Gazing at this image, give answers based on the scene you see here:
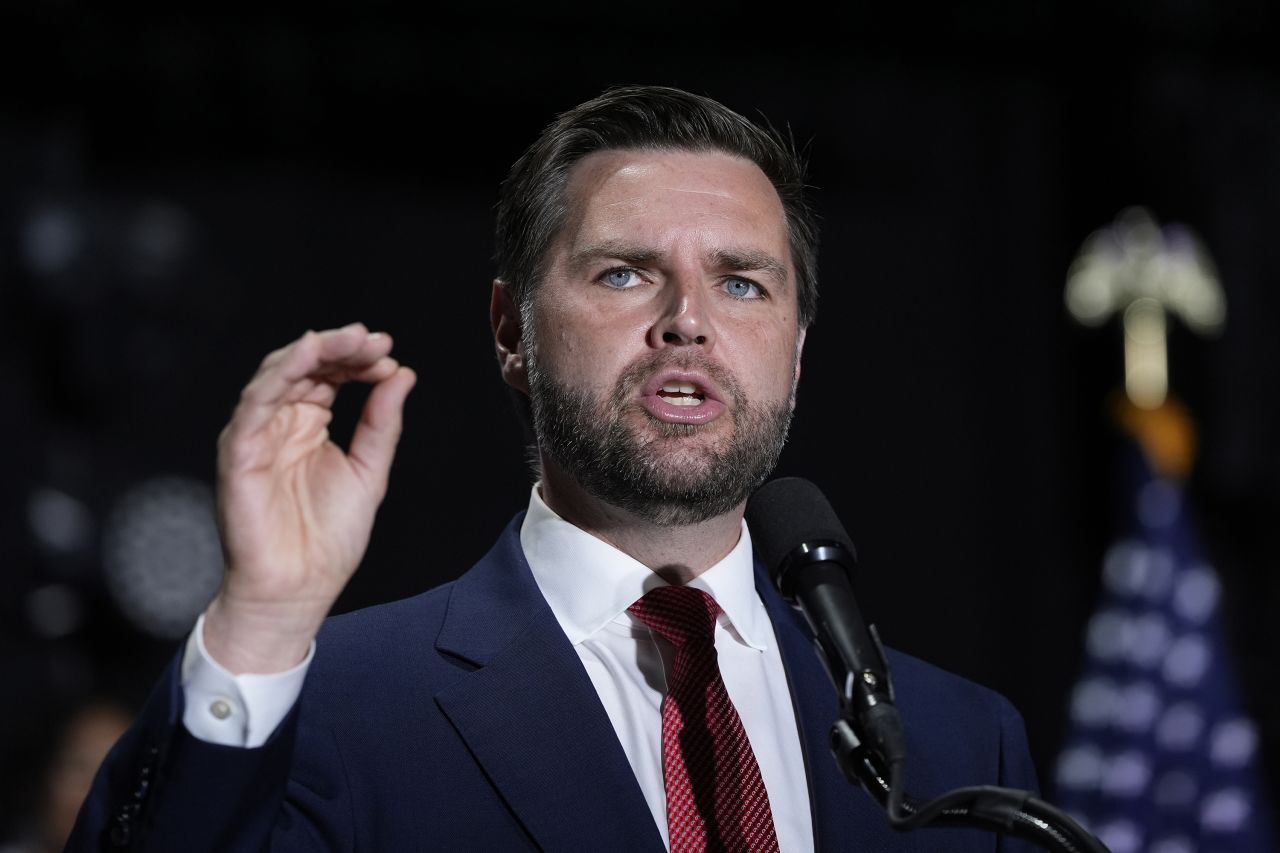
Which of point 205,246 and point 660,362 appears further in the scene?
point 205,246

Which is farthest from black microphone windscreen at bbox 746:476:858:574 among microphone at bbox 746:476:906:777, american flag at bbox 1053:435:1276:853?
american flag at bbox 1053:435:1276:853

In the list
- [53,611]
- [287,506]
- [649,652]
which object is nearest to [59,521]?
[53,611]

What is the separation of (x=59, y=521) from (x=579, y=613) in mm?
3227

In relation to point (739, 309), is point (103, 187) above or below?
below

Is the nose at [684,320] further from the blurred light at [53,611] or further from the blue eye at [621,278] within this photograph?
the blurred light at [53,611]

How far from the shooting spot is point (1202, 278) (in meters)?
5.13

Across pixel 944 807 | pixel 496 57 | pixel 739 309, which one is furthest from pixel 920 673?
pixel 496 57

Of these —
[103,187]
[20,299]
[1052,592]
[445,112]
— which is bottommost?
[1052,592]

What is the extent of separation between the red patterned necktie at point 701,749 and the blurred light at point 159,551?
325cm

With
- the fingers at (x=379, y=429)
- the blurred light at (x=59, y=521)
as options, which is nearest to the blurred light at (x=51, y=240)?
the blurred light at (x=59, y=521)

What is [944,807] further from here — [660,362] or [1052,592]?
[1052,592]

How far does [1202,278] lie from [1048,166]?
615mm

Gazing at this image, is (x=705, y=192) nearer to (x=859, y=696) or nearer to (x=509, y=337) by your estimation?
(x=509, y=337)

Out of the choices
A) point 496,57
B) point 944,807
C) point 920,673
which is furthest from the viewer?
point 496,57
